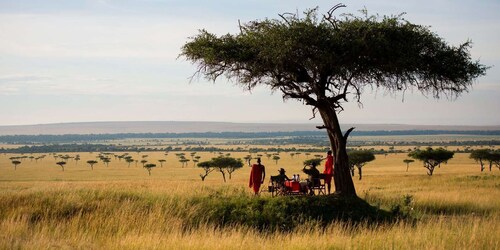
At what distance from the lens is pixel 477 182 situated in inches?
1527

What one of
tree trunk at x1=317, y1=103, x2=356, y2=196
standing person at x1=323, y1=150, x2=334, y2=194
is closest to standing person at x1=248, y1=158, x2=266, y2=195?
standing person at x1=323, y1=150, x2=334, y2=194

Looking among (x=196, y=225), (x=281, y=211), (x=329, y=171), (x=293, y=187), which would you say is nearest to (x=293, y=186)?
(x=293, y=187)

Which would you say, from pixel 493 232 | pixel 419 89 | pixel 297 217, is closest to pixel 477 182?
pixel 419 89

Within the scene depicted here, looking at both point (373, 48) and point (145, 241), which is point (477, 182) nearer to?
point (373, 48)

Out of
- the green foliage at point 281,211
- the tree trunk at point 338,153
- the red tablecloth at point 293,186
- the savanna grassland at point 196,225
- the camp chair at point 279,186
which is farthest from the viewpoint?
the tree trunk at point 338,153

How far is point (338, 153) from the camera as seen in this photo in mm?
22219

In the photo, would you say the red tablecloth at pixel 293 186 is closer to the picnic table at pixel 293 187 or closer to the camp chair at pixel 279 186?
the picnic table at pixel 293 187

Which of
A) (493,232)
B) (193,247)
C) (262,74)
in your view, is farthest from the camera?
(262,74)

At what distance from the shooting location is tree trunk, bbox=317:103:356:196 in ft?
71.9

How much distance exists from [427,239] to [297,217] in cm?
795

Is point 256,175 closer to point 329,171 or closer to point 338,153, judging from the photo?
point 329,171

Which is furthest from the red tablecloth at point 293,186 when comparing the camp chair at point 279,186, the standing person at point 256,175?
the standing person at point 256,175

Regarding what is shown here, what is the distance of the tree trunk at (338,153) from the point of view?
71.9ft

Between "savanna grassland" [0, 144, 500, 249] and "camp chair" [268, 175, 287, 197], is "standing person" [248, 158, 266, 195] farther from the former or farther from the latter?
"savanna grassland" [0, 144, 500, 249]
